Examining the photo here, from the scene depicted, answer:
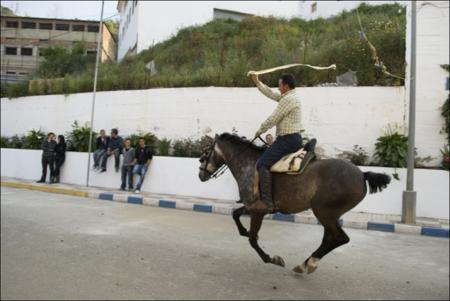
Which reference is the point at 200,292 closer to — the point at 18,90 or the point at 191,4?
the point at 18,90

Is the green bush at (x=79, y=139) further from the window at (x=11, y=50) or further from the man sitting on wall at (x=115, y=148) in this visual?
the window at (x=11, y=50)

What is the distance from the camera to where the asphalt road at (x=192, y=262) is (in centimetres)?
545

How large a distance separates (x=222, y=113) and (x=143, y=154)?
10.4ft

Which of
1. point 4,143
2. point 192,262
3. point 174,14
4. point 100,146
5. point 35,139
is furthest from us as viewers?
point 174,14

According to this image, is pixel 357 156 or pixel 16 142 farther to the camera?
pixel 16 142

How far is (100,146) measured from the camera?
16.4m

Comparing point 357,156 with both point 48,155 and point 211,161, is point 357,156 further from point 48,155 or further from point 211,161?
point 48,155

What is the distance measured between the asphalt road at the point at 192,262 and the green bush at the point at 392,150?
1834mm

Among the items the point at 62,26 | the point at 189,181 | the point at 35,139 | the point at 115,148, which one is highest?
the point at 62,26

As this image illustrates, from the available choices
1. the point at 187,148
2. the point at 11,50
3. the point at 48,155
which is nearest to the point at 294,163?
the point at 187,148

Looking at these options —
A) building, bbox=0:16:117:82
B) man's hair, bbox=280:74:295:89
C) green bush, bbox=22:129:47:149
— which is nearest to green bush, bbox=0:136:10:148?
green bush, bbox=22:129:47:149

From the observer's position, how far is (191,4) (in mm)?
28094

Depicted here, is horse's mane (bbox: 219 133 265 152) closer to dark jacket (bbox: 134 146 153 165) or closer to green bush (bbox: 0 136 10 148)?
dark jacket (bbox: 134 146 153 165)

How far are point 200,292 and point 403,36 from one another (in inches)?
480
